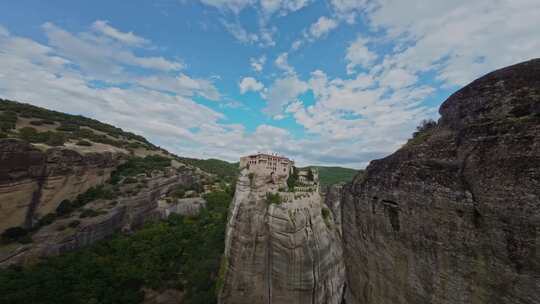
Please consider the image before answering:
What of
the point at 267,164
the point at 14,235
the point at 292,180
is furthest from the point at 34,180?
the point at 292,180

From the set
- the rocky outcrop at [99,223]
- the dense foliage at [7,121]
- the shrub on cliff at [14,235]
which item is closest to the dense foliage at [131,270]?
the rocky outcrop at [99,223]

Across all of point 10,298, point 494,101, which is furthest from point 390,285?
point 10,298

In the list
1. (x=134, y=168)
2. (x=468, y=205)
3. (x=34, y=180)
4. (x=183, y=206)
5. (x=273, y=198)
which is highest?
(x=134, y=168)

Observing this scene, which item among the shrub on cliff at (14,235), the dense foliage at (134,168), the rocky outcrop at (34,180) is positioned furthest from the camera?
the dense foliage at (134,168)

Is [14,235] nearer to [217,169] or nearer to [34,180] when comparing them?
[34,180]

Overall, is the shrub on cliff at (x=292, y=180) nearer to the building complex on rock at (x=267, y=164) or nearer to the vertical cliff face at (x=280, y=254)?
the building complex on rock at (x=267, y=164)

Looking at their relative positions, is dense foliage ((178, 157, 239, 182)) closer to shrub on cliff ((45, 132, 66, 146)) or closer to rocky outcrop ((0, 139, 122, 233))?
shrub on cliff ((45, 132, 66, 146))

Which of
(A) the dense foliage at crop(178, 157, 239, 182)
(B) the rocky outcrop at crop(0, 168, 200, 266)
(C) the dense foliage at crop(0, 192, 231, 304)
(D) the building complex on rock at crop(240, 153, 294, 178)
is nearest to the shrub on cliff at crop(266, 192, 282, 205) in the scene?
(D) the building complex on rock at crop(240, 153, 294, 178)
